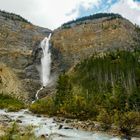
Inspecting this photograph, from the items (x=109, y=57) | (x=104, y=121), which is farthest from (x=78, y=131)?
(x=109, y=57)

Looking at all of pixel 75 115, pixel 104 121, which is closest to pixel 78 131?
pixel 104 121

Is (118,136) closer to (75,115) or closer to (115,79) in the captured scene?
(75,115)

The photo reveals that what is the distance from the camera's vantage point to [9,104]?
133750mm

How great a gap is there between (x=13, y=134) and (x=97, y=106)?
56.8 meters

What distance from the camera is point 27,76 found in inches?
7411

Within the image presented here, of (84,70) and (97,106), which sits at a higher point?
(84,70)

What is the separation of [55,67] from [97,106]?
105 m

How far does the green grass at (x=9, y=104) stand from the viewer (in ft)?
408

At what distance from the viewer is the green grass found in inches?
4894

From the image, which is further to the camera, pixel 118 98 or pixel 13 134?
pixel 118 98

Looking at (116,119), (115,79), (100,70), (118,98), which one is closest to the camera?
(116,119)

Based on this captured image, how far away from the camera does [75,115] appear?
89125mm

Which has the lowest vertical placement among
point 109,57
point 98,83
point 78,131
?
point 78,131

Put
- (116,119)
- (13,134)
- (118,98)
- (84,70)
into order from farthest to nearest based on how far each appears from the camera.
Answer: (84,70)
(118,98)
(116,119)
(13,134)
